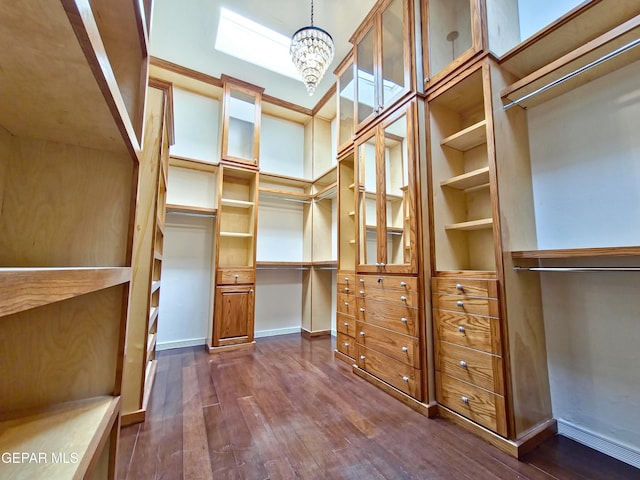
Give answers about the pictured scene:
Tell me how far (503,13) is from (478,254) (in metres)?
1.56

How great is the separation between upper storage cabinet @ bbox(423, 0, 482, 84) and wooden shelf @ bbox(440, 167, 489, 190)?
72 centimetres

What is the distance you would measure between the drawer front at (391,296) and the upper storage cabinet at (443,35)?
5.02 feet

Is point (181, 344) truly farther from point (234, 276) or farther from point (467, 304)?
point (467, 304)

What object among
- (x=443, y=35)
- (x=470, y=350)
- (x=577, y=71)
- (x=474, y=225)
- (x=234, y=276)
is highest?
(x=443, y=35)

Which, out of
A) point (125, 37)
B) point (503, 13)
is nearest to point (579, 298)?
point (503, 13)

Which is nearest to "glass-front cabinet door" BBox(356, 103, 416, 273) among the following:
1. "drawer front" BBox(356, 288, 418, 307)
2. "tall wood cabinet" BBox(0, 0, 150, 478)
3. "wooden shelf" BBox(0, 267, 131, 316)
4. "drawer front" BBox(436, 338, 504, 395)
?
"drawer front" BBox(356, 288, 418, 307)

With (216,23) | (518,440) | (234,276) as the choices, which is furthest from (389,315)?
(216,23)

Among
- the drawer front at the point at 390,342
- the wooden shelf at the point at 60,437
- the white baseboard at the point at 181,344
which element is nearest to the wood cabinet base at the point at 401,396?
the drawer front at the point at 390,342

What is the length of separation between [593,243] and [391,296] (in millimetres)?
1182

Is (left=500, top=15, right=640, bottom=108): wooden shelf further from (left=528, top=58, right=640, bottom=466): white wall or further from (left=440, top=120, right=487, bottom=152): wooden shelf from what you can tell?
(left=440, top=120, right=487, bottom=152): wooden shelf

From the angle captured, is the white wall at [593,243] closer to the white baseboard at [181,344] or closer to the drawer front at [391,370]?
the drawer front at [391,370]

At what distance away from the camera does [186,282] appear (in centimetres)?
333

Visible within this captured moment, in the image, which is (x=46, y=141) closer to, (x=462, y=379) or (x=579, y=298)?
(x=462, y=379)

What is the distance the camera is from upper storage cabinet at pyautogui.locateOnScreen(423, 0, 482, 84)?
1.91 meters
